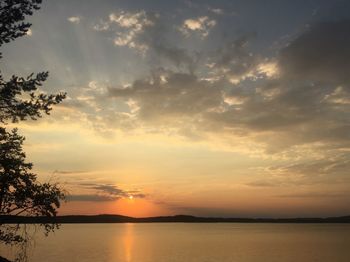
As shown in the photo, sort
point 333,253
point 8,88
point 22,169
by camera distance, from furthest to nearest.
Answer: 1. point 333,253
2. point 22,169
3. point 8,88

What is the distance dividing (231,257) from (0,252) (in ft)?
146

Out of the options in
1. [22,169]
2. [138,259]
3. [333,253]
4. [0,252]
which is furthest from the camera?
[333,253]

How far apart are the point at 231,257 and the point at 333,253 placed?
27161mm

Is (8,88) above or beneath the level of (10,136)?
Result: above

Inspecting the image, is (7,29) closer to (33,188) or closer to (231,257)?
(33,188)

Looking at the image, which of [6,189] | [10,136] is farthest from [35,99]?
[6,189]

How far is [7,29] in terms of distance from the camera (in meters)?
19.6

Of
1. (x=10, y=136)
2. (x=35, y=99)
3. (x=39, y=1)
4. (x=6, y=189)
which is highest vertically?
(x=39, y=1)

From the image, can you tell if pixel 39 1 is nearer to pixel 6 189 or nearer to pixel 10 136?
pixel 10 136

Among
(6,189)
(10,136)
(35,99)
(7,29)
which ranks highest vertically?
(7,29)

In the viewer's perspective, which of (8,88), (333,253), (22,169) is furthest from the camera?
(333,253)

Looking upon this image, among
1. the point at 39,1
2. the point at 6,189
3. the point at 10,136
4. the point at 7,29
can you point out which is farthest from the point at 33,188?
the point at 39,1

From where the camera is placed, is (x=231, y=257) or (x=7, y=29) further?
(x=231, y=257)

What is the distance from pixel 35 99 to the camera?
2045cm
